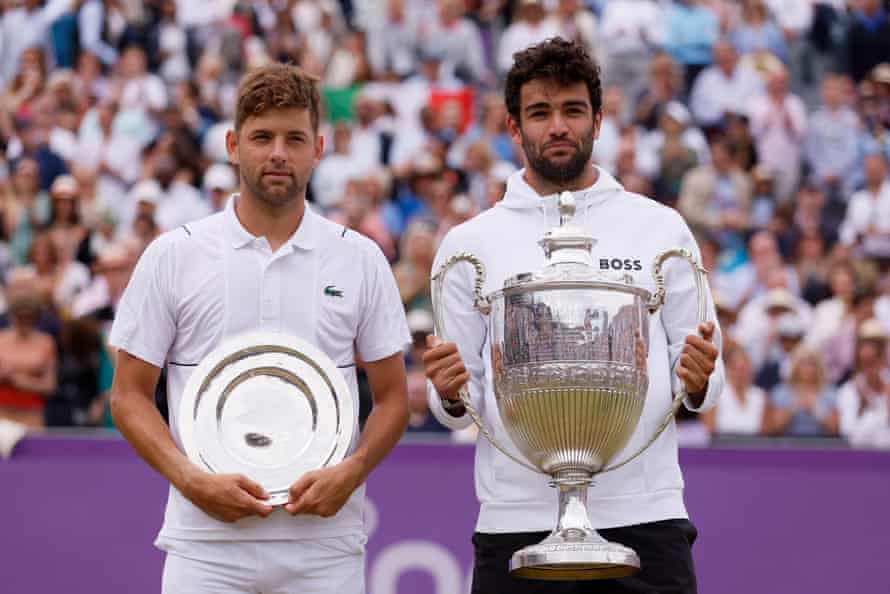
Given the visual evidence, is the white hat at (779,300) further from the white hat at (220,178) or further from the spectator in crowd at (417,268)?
the white hat at (220,178)

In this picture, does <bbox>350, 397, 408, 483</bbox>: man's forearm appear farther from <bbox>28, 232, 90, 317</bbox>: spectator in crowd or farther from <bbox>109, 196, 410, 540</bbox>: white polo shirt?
<bbox>28, 232, 90, 317</bbox>: spectator in crowd

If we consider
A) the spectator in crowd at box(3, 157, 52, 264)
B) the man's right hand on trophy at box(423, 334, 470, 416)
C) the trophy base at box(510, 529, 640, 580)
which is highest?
the spectator in crowd at box(3, 157, 52, 264)

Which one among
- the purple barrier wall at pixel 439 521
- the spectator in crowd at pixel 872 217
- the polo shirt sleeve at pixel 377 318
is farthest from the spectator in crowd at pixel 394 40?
the polo shirt sleeve at pixel 377 318

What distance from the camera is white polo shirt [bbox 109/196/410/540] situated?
177 inches

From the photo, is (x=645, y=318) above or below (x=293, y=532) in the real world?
above

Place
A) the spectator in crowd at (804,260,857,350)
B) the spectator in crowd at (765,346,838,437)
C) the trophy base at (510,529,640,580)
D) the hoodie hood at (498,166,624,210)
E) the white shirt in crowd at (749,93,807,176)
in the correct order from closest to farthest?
the trophy base at (510,529,640,580) < the hoodie hood at (498,166,624,210) < the spectator in crowd at (765,346,838,437) < the spectator in crowd at (804,260,857,350) < the white shirt in crowd at (749,93,807,176)

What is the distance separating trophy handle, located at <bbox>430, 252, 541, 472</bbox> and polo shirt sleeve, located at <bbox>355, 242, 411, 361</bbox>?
9.0 inches

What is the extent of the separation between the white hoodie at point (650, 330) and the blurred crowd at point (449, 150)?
312 cm

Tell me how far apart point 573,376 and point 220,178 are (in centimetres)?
776

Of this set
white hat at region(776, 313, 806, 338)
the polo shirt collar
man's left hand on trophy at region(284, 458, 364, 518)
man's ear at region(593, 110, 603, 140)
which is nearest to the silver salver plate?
man's left hand on trophy at region(284, 458, 364, 518)

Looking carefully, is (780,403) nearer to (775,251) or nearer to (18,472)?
(775,251)

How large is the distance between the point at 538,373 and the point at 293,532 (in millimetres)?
720

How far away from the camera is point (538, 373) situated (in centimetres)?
423

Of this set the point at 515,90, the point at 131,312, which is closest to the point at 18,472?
the point at 131,312
